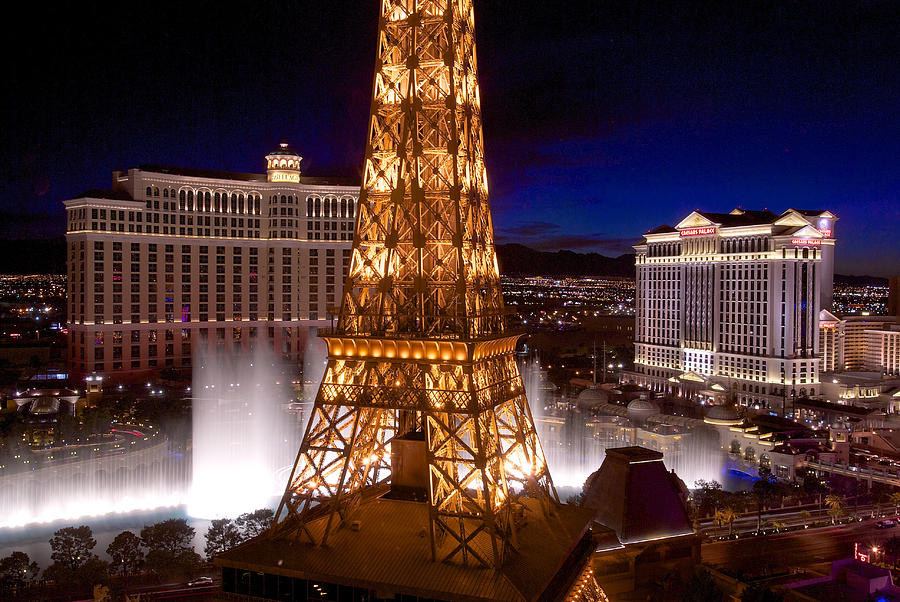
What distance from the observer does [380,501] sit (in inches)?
1045

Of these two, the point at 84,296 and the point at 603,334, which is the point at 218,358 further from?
the point at 603,334

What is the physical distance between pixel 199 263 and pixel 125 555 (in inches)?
2783

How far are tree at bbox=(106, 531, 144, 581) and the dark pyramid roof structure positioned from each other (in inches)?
929

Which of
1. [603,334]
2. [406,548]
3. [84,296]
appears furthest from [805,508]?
[603,334]

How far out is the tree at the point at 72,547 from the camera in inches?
1483

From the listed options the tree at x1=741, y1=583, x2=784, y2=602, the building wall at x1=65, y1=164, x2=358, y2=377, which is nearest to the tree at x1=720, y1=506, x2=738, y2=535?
the tree at x1=741, y1=583, x2=784, y2=602

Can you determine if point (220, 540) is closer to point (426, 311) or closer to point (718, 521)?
point (426, 311)

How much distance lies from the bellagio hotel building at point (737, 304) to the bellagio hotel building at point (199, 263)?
49172 millimetres

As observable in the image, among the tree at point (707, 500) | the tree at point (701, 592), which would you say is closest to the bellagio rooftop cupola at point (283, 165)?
the tree at point (707, 500)

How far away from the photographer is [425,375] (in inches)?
953

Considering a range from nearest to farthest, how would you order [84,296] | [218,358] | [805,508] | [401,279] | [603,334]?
[401,279], [805,508], [84,296], [218,358], [603,334]

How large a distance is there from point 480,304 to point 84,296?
270 feet

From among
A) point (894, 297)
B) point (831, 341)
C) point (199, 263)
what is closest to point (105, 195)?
point (199, 263)

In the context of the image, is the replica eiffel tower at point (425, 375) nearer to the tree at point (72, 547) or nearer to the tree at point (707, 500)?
the tree at point (72, 547)
